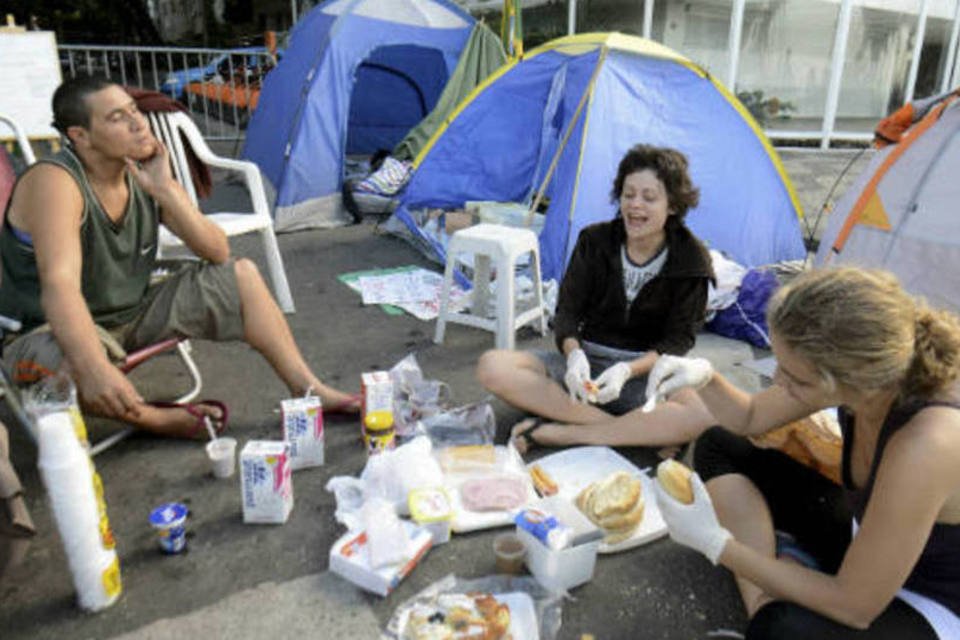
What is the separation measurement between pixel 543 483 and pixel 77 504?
1.26 metres

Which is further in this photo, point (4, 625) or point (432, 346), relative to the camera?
point (432, 346)

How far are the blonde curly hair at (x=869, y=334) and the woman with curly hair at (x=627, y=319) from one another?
102 centimetres

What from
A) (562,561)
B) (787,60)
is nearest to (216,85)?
(787,60)

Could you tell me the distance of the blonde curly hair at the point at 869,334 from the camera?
1211 millimetres

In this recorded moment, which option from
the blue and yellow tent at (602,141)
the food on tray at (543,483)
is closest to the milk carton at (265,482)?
the food on tray at (543,483)

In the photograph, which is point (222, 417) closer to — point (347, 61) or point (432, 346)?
point (432, 346)

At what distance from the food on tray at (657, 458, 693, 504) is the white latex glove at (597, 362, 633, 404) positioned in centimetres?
54

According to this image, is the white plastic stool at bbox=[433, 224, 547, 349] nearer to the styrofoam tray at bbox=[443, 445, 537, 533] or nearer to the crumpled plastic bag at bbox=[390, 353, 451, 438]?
the crumpled plastic bag at bbox=[390, 353, 451, 438]

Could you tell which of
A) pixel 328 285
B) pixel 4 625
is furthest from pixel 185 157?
pixel 4 625

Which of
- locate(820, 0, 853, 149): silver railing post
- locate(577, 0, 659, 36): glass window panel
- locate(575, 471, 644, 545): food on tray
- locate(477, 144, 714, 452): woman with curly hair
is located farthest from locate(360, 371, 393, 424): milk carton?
locate(820, 0, 853, 149): silver railing post

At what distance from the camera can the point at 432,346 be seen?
10.9ft

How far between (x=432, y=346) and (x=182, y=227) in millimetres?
1304

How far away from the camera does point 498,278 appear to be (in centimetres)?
315

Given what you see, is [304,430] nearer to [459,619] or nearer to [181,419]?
[181,419]
